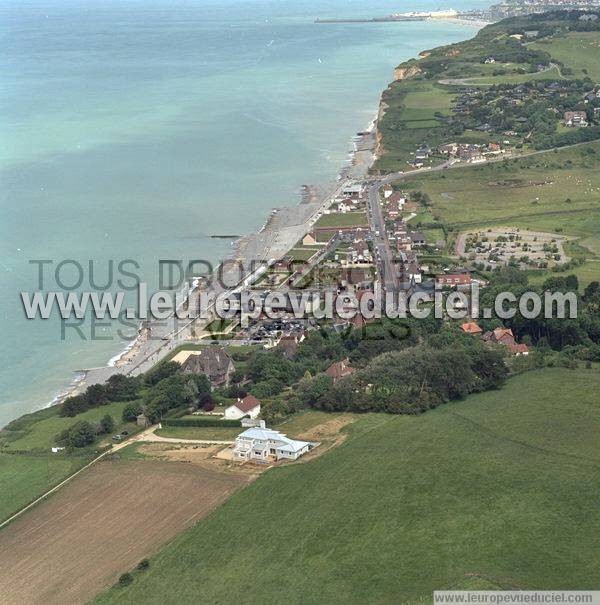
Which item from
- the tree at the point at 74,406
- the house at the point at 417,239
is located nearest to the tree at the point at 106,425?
the tree at the point at 74,406

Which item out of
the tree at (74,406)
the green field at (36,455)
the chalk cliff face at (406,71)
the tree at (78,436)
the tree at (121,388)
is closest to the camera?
the green field at (36,455)

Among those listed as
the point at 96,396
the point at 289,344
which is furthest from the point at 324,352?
the point at 96,396

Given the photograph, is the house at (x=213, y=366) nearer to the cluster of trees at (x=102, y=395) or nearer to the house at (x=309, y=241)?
the cluster of trees at (x=102, y=395)

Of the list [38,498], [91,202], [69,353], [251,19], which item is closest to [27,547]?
[38,498]

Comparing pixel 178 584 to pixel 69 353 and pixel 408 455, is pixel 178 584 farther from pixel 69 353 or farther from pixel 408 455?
pixel 69 353

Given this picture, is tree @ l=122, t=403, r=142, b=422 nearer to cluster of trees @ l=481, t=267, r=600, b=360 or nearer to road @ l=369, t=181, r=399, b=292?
cluster of trees @ l=481, t=267, r=600, b=360

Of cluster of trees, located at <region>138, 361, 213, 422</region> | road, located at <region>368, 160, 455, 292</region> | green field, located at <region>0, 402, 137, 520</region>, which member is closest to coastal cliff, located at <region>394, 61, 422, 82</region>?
road, located at <region>368, 160, 455, 292</region>
